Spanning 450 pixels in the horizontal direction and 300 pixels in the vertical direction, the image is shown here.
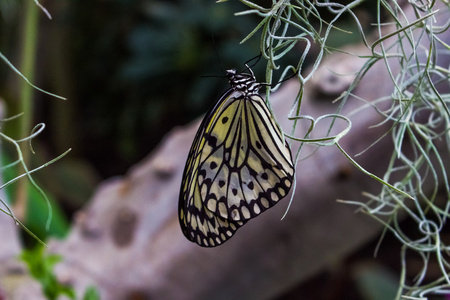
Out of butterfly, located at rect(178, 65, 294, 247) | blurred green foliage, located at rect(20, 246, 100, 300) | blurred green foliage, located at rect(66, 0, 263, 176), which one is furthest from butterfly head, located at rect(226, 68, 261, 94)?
blurred green foliage, located at rect(66, 0, 263, 176)

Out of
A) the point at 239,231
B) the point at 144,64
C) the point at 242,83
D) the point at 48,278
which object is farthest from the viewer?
the point at 144,64

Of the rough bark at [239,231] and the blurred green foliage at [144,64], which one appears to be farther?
the blurred green foliage at [144,64]

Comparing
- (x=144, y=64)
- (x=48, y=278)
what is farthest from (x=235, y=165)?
(x=144, y=64)

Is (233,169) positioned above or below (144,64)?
below

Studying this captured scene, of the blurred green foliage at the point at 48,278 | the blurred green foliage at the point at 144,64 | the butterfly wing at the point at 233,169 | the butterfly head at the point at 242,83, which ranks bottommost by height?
the butterfly wing at the point at 233,169

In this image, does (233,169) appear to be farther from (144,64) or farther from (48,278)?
(144,64)

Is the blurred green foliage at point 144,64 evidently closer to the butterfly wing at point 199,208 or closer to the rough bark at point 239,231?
the rough bark at point 239,231

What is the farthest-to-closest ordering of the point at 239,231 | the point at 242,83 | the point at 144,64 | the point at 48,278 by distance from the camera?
the point at 144,64, the point at 239,231, the point at 48,278, the point at 242,83

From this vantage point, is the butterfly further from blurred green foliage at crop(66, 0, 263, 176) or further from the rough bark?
blurred green foliage at crop(66, 0, 263, 176)

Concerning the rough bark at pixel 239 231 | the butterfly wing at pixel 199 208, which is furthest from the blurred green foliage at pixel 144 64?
the butterfly wing at pixel 199 208

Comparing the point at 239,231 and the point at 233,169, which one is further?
the point at 239,231
